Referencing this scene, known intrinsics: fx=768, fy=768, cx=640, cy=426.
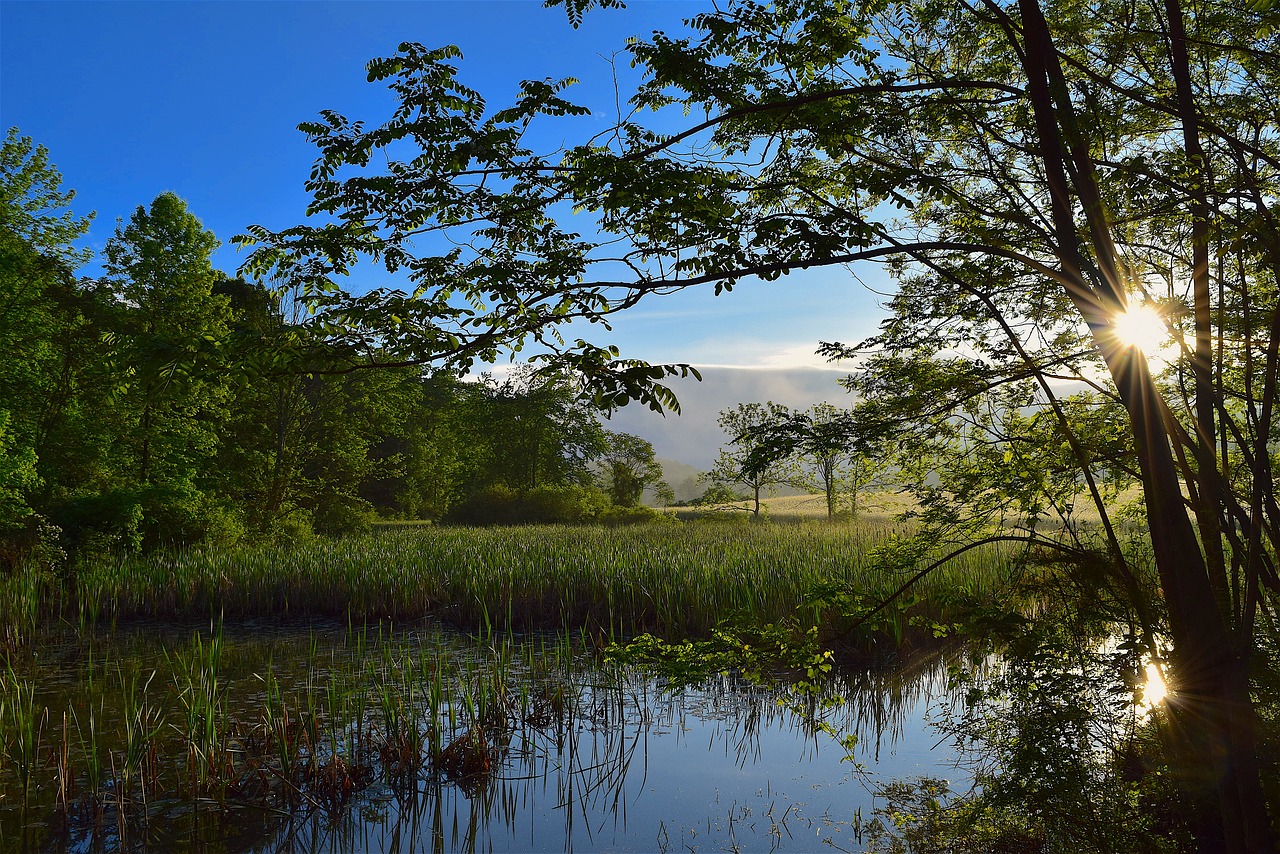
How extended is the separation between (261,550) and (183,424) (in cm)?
605

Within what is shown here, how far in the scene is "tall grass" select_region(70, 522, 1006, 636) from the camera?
1119 centimetres

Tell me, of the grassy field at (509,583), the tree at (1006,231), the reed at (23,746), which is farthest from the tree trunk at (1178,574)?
the reed at (23,746)

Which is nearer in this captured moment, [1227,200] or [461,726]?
[1227,200]

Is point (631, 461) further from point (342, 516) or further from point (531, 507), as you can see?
point (342, 516)

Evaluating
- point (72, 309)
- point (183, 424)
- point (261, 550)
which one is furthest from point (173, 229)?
point (261, 550)

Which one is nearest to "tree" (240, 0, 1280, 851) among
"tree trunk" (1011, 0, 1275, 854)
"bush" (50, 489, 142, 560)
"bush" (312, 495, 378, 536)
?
"tree trunk" (1011, 0, 1275, 854)

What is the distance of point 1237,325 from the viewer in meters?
4.78

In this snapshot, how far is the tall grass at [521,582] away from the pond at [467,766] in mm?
2355

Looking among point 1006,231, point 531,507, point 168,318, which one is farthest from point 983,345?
point 531,507

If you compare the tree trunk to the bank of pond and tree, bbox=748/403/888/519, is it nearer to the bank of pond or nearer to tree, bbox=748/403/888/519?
the bank of pond

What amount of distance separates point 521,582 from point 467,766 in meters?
6.86

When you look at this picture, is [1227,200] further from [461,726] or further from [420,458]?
[420,458]

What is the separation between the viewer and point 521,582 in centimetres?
1305

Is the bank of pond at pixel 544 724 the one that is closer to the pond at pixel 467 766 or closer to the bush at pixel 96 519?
the pond at pixel 467 766
